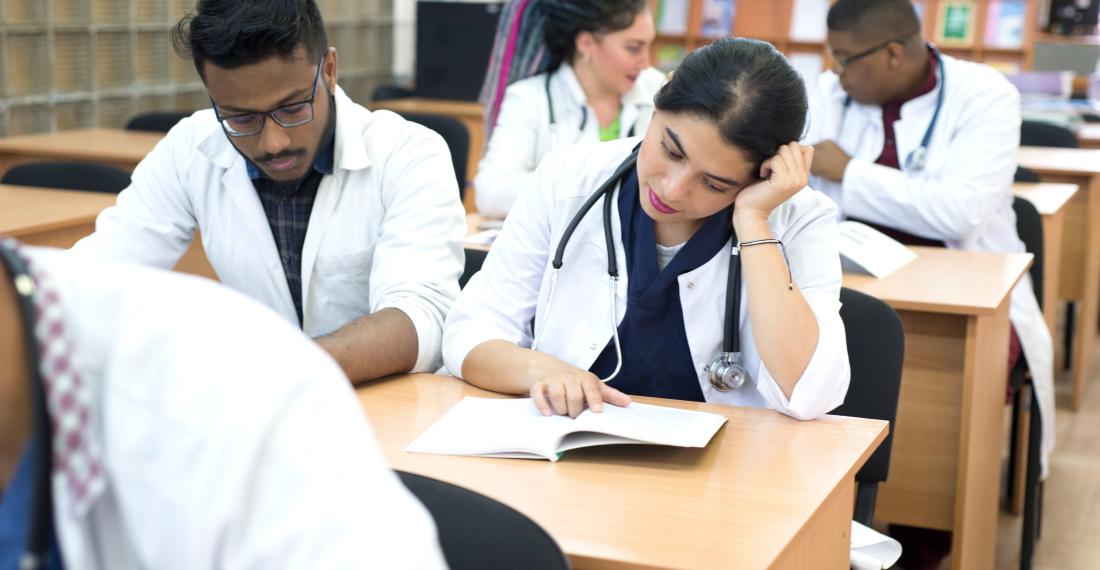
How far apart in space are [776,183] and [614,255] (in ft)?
0.85

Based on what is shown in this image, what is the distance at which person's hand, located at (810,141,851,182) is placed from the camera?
10.0ft

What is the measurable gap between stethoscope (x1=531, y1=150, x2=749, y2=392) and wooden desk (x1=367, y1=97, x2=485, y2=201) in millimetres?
4221

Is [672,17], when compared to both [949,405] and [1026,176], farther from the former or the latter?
[949,405]

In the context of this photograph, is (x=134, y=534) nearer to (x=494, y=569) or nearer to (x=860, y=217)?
(x=494, y=569)

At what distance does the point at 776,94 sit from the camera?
1640 millimetres

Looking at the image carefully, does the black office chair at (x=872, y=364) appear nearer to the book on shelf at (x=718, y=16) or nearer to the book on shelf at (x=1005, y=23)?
the book on shelf at (x=1005, y=23)

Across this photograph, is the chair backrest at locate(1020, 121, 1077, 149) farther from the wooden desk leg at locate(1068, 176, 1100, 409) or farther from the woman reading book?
the woman reading book

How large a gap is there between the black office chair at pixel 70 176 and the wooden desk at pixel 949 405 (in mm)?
1874

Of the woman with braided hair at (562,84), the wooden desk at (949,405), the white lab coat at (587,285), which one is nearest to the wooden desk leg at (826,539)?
the white lab coat at (587,285)

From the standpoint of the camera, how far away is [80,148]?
13.3 ft

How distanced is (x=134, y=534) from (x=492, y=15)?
5683 mm

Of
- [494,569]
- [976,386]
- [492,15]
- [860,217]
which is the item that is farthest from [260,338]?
[492,15]

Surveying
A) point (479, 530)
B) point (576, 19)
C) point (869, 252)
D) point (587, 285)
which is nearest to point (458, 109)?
point (576, 19)

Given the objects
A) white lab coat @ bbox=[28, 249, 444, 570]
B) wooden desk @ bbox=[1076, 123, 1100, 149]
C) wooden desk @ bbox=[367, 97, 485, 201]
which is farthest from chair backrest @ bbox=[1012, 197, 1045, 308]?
wooden desk @ bbox=[367, 97, 485, 201]
